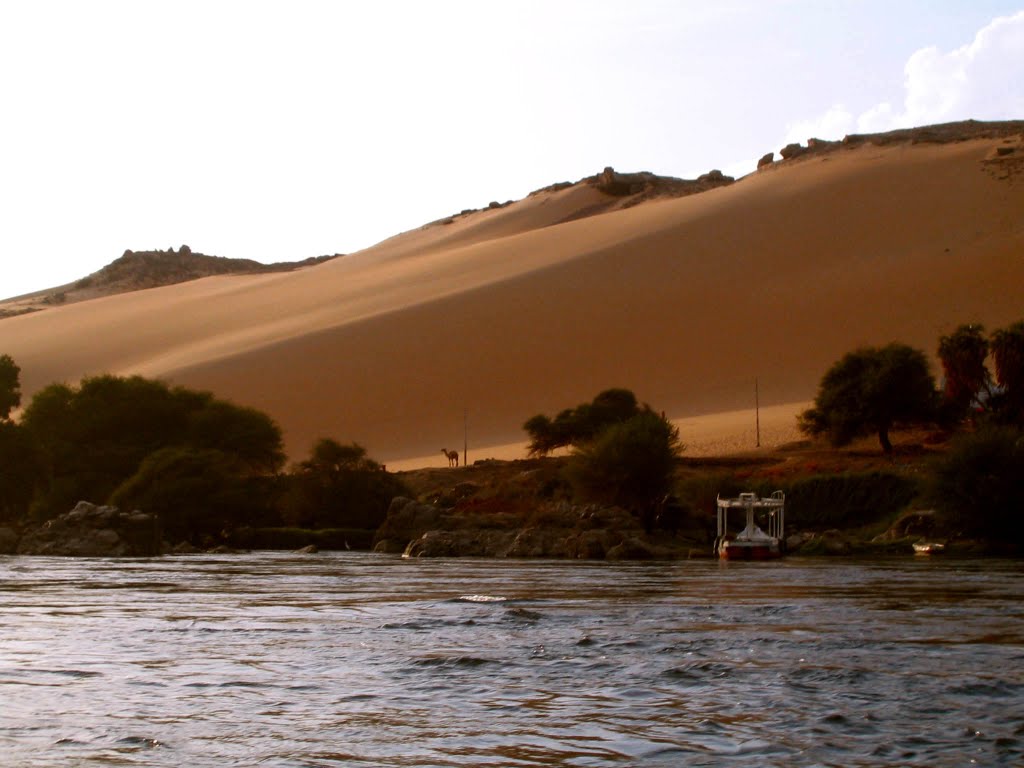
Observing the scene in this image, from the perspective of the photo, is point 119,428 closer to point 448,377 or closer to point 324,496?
point 324,496

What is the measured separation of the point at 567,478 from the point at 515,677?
3687 cm

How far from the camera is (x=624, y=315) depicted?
91.0 metres

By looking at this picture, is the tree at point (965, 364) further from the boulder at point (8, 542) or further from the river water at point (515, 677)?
the boulder at point (8, 542)

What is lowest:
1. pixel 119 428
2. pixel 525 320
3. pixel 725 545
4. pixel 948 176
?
pixel 725 545

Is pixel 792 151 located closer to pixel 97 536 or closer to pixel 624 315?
pixel 624 315

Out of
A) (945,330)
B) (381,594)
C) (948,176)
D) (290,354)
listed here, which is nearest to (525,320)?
(290,354)

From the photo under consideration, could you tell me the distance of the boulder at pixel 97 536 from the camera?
132 ft

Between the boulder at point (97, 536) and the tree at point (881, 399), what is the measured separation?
95.6 feet

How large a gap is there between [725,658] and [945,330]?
225 feet

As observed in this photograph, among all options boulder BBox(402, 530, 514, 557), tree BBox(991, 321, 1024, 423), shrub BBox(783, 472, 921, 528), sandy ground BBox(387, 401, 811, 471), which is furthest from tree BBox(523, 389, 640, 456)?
boulder BBox(402, 530, 514, 557)

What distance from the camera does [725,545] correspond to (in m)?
39.1

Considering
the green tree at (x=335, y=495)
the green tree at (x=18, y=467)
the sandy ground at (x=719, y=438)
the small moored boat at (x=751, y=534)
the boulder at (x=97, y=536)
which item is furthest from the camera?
the sandy ground at (x=719, y=438)

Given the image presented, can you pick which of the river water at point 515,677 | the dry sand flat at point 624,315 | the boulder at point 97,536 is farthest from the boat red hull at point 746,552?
the dry sand flat at point 624,315

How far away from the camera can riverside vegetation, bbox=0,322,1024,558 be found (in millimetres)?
41500
